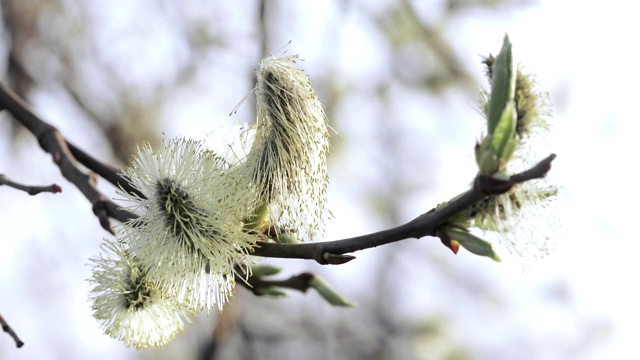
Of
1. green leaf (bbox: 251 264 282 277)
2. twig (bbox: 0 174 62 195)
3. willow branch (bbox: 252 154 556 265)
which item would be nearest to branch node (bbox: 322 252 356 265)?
willow branch (bbox: 252 154 556 265)

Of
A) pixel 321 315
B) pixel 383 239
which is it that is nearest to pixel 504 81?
pixel 383 239

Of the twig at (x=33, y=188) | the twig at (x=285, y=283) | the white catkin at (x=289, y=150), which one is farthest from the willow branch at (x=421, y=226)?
the twig at (x=33, y=188)

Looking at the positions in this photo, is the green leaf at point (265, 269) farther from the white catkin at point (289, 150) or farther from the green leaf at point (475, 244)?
the green leaf at point (475, 244)

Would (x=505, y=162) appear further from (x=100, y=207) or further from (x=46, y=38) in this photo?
(x=46, y=38)

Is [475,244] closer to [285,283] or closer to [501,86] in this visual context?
[501,86]

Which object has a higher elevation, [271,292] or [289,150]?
[289,150]

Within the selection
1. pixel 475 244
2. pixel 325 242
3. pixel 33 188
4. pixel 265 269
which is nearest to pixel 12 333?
pixel 33 188

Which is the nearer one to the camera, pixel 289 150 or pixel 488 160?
pixel 488 160
